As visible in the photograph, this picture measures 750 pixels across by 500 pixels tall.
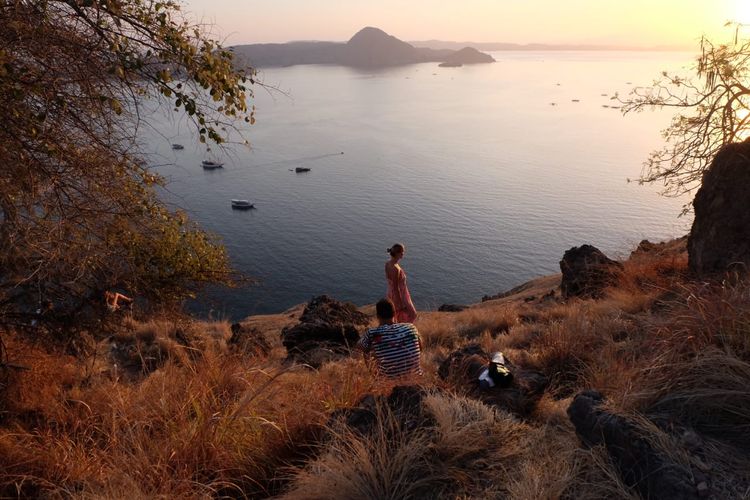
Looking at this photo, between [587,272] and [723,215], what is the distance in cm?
610

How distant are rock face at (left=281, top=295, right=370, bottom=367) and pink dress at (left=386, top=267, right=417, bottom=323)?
47.0 inches

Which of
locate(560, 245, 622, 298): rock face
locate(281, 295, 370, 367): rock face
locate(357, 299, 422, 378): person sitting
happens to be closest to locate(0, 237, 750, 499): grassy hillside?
locate(357, 299, 422, 378): person sitting

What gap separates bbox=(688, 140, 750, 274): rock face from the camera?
10094 mm

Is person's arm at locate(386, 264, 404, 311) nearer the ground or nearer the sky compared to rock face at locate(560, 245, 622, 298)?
nearer the sky

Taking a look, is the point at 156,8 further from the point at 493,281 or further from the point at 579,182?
the point at 579,182

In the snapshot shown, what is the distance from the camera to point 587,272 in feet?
53.8

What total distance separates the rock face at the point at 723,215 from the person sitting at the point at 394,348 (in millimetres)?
6995

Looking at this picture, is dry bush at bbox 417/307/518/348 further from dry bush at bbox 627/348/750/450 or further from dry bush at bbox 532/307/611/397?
dry bush at bbox 627/348/750/450

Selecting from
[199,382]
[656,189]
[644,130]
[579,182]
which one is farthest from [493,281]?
[644,130]

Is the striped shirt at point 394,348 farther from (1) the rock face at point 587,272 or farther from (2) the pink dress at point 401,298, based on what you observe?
(1) the rock face at point 587,272

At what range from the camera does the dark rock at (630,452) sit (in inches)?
128

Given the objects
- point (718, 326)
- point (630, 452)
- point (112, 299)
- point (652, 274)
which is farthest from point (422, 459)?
point (652, 274)

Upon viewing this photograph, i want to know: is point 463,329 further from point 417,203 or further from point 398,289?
point 417,203

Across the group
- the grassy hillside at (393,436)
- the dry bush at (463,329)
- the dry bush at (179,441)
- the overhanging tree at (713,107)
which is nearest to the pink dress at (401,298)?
the dry bush at (463,329)
